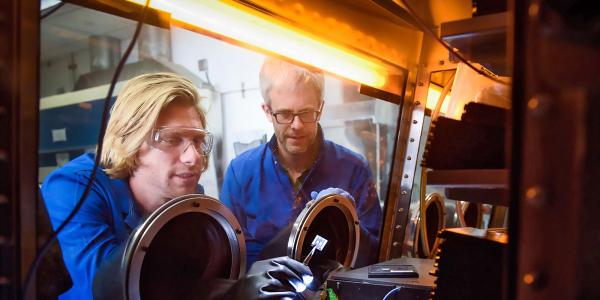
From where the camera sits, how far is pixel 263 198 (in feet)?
6.44

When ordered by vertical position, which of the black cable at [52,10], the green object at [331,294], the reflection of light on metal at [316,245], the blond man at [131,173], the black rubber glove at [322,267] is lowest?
the black rubber glove at [322,267]

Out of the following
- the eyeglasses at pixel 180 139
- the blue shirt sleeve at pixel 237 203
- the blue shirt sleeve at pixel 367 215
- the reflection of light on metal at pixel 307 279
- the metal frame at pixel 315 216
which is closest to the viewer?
the eyeglasses at pixel 180 139

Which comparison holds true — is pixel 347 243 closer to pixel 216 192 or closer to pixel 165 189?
pixel 216 192

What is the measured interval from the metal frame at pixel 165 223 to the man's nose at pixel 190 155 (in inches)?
4.8

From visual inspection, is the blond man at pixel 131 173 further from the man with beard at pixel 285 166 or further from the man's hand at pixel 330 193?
the man's hand at pixel 330 193

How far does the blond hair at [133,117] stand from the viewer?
1365mm

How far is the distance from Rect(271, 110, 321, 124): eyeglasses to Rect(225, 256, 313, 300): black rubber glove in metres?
0.65

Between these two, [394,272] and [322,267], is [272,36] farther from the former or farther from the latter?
[322,267]

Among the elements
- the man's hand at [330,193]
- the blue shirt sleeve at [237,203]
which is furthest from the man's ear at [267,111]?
the man's hand at [330,193]

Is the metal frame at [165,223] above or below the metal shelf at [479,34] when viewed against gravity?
below

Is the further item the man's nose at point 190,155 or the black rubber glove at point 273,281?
the man's nose at point 190,155

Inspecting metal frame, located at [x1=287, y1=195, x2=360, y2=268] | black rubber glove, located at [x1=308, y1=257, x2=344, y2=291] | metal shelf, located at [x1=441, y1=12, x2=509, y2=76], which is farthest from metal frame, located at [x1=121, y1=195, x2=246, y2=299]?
metal shelf, located at [x1=441, y1=12, x2=509, y2=76]

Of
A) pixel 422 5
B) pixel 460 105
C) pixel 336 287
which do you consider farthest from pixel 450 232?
pixel 422 5

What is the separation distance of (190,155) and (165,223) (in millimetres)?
252
